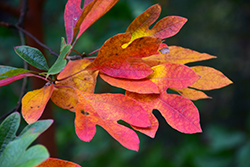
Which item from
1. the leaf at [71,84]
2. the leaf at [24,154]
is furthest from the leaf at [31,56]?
the leaf at [24,154]

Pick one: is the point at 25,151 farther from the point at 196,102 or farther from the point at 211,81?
the point at 196,102

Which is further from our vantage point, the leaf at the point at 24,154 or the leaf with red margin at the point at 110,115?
the leaf with red margin at the point at 110,115

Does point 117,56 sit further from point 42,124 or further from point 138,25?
point 42,124

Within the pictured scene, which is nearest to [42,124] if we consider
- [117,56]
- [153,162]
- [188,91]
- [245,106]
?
[117,56]

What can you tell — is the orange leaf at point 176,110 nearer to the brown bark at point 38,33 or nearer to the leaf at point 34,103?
the leaf at point 34,103

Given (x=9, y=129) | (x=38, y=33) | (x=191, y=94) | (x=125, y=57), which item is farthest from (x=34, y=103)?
(x=38, y=33)

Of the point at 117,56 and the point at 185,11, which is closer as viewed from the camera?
the point at 117,56

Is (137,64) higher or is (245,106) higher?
(137,64)

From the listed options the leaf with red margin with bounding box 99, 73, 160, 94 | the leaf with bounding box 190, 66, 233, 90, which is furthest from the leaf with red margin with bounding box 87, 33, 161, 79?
the leaf with bounding box 190, 66, 233, 90
